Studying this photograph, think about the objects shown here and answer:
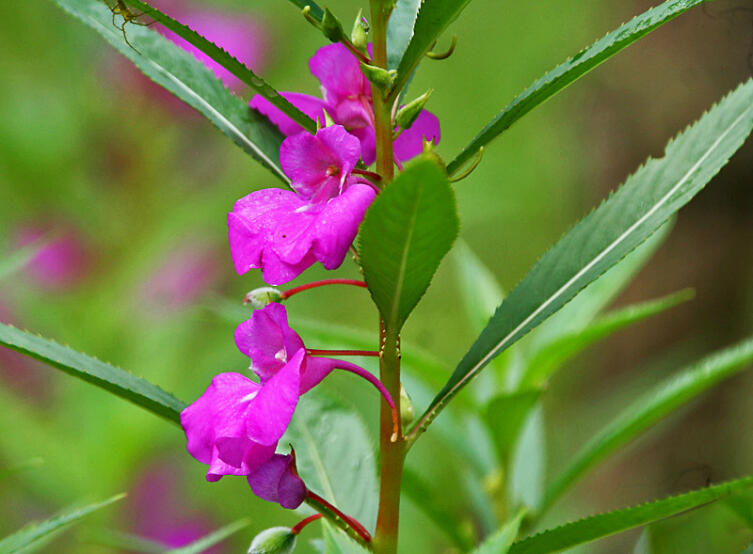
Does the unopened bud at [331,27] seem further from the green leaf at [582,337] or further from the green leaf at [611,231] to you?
the green leaf at [582,337]

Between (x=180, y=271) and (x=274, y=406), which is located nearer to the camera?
(x=274, y=406)

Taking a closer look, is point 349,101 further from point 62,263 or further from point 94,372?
point 62,263

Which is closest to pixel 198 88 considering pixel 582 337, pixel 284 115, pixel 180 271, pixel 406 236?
pixel 284 115

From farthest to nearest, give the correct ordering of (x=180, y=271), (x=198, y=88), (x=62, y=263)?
(x=180, y=271) < (x=62, y=263) < (x=198, y=88)

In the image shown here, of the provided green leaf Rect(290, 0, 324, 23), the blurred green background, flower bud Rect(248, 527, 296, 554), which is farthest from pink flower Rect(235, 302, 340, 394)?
the blurred green background

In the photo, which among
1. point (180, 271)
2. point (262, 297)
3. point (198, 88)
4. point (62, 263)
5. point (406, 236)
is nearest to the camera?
point (406, 236)

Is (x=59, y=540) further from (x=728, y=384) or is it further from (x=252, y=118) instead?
(x=728, y=384)

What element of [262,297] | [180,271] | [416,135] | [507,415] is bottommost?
[180,271]
